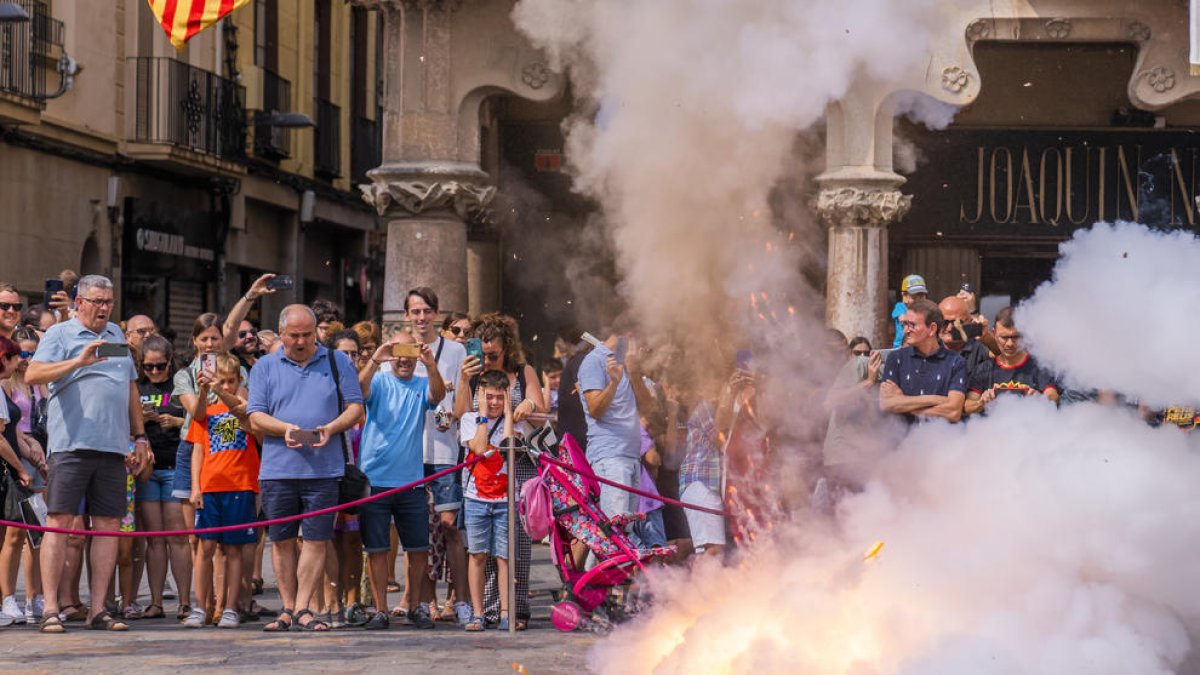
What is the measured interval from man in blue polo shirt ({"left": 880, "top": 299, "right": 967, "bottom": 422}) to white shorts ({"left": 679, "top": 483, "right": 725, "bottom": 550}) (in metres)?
1.43

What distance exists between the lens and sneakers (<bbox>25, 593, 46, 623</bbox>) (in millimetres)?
10922

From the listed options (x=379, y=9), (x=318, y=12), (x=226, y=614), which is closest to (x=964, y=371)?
(x=226, y=614)

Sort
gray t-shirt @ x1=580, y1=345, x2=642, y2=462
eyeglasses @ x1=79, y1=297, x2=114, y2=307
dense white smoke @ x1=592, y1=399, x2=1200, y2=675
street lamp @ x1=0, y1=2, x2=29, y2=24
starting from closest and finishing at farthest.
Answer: dense white smoke @ x1=592, y1=399, x2=1200, y2=675, eyeglasses @ x1=79, y1=297, x2=114, y2=307, gray t-shirt @ x1=580, y1=345, x2=642, y2=462, street lamp @ x1=0, y1=2, x2=29, y2=24

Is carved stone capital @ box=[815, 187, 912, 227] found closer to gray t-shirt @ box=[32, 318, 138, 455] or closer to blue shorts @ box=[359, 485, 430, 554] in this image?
blue shorts @ box=[359, 485, 430, 554]

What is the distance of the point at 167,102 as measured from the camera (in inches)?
1007

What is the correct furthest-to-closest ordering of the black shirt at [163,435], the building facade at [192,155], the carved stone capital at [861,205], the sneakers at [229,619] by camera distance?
the building facade at [192,155], the carved stone capital at [861,205], the black shirt at [163,435], the sneakers at [229,619]

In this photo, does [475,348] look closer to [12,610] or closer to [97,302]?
[97,302]

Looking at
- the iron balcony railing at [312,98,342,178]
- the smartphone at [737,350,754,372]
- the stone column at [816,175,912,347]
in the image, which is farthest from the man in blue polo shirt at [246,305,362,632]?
the iron balcony railing at [312,98,342,178]

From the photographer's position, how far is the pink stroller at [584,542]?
10180mm

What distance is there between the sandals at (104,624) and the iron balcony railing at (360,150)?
2299cm

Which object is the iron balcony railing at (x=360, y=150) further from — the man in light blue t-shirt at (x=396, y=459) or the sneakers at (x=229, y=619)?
the sneakers at (x=229, y=619)

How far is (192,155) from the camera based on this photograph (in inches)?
1027

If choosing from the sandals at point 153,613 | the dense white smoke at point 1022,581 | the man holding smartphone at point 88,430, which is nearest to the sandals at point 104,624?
the man holding smartphone at point 88,430

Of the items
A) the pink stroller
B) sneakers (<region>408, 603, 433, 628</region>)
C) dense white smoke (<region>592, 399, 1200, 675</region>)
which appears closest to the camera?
dense white smoke (<region>592, 399, 1200, 675</region>)
